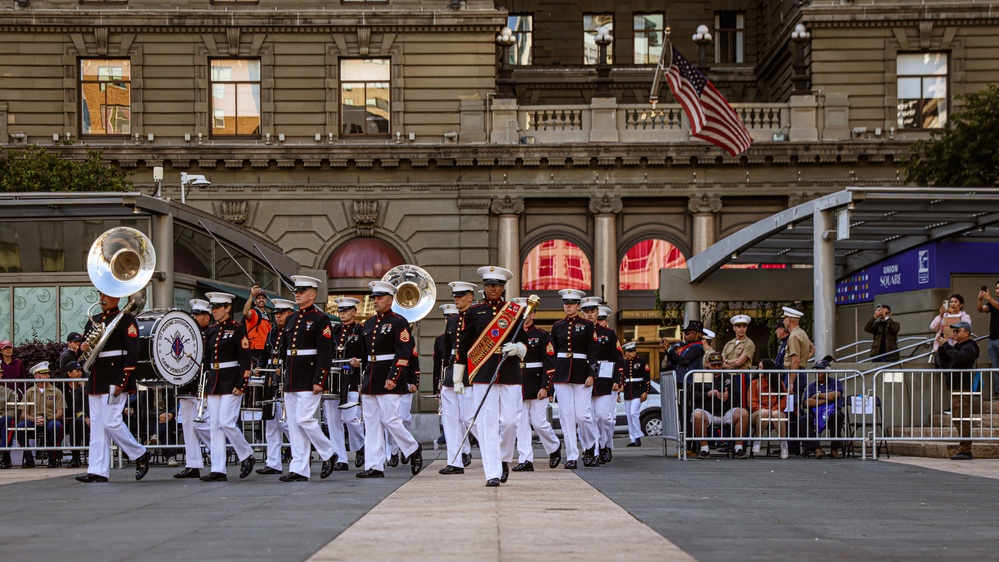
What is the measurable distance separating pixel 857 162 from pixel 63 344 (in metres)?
23.6

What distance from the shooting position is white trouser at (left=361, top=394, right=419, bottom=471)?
648 inches

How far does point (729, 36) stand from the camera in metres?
47.0

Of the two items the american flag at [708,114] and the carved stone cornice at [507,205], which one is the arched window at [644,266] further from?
the american flag at [708,114]

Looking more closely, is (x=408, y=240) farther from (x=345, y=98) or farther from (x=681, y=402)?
(x=681, y=402)

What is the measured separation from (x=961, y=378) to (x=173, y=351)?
10.5 metres

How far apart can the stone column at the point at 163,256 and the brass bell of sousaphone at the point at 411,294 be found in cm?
374

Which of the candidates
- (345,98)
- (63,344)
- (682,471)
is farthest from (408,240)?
(682,471)

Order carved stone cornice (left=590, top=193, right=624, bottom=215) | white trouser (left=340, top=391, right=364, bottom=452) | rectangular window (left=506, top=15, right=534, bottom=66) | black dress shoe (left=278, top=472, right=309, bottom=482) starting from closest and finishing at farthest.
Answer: black dress shoe (left=278, top=472, right=309, bottom=482) → white trouser (left=340, top=391, right=364, bottom=452) → carved stone cornice (left=590, top=193, right=624, bottom=215) → rectangular window (left=506, top=15, right=534, bottom=66)

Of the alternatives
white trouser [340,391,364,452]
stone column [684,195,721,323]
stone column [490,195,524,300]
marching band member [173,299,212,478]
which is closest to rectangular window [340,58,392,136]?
stone column [490,195,524,300]

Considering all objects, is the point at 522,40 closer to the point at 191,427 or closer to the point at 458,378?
the point at 191,427

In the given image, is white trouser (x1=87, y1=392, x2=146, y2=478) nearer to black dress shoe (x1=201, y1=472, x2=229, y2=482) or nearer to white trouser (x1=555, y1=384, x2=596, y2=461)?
black dress shoe (x1=201, y1=472, x2=229, y2=482)

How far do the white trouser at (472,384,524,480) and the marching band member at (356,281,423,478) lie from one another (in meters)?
1.18

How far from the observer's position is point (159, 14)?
135 ft

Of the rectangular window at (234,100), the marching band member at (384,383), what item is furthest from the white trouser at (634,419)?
the rectangular window at (234,100)
